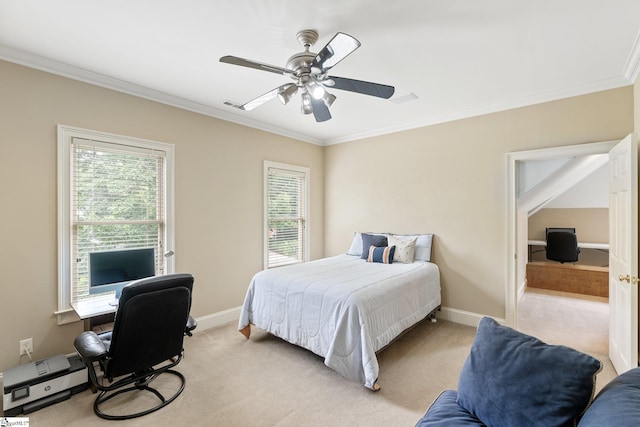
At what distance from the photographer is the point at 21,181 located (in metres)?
2.42

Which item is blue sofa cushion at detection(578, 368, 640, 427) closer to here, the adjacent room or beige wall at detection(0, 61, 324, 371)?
the adjacent room

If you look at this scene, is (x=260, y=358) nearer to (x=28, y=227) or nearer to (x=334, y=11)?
(x=28, y=227)

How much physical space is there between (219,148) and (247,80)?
1178mm

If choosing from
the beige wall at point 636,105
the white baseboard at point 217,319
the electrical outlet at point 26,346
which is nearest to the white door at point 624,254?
the beige wall at point 636,105

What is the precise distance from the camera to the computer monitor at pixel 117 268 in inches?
99.3

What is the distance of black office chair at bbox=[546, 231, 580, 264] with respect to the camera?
5.09 metres

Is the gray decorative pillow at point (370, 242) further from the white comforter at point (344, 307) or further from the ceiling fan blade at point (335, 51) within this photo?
the ceiling fan blade at point (335, 51)

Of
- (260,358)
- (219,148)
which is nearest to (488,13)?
(219,148)

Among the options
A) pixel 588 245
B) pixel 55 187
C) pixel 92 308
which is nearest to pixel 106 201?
pixel 55 187

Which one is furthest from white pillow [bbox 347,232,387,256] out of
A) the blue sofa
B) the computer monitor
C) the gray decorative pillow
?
the blue sofa

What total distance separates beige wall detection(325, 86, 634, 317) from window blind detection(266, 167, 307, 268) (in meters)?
0.96

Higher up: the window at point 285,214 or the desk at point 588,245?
the window at point 285,214

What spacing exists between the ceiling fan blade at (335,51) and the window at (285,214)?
2.60 m

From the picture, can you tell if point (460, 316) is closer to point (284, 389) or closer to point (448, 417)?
point (284, 389)
